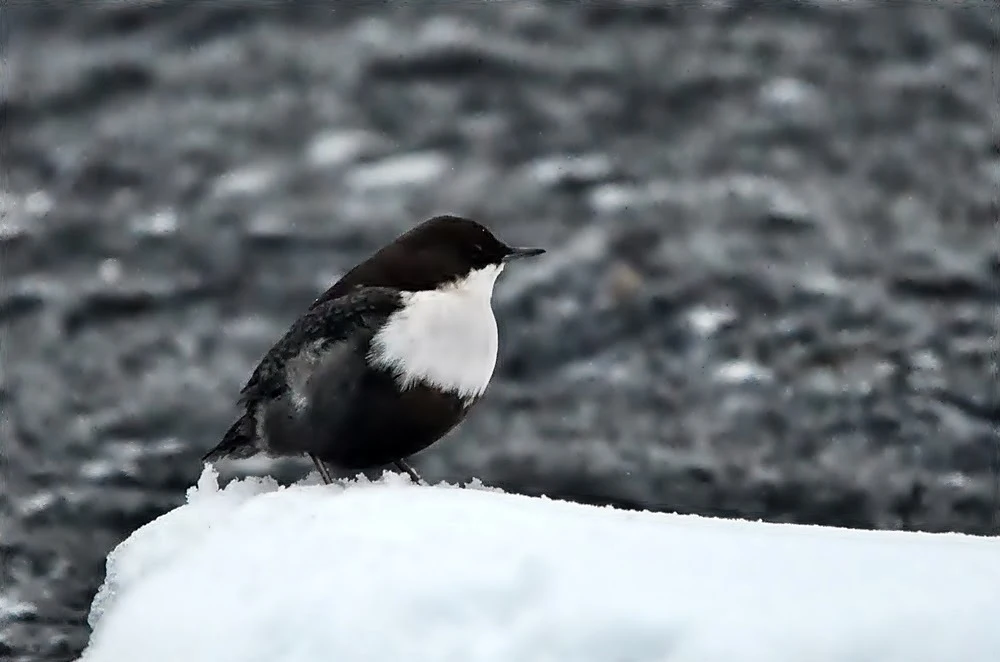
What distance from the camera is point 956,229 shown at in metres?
3.16

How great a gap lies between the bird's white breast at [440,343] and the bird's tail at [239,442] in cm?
35

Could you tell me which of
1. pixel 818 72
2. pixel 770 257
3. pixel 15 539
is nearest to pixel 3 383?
pixel 15 539

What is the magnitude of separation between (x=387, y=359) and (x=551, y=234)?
4.30 ft

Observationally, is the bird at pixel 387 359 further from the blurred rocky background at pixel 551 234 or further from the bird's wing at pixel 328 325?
the blurred rocky background at pixel 551 234

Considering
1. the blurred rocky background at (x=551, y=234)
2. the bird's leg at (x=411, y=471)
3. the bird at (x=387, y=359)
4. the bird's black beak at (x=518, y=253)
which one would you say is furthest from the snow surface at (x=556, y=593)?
the blurred rocky background at (x=551, y=234)

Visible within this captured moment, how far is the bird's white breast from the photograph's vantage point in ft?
6.02

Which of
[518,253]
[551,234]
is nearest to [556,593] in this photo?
[518,253]

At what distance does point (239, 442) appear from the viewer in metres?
2.06

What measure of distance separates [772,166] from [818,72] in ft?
0.98

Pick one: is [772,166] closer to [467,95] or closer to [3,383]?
[467,95]

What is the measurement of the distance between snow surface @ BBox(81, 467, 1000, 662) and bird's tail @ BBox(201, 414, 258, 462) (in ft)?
1.98

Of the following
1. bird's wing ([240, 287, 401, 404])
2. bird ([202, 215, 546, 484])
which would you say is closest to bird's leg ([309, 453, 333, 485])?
bird ([202, 215, 546, 484])

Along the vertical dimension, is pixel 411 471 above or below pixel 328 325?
below

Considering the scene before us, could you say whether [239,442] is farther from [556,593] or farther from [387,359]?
[556,593]
